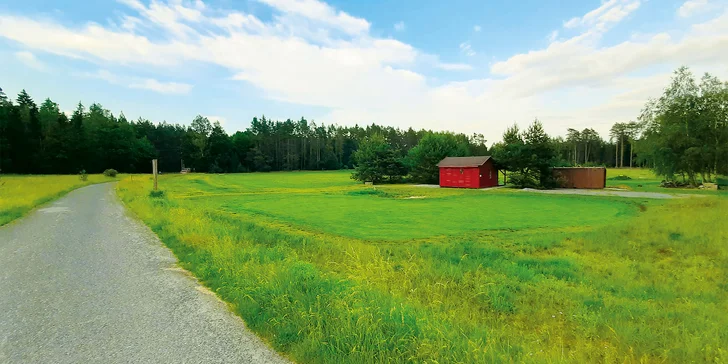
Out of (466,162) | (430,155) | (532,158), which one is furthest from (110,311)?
(430,155)

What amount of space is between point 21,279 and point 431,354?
8016 mm

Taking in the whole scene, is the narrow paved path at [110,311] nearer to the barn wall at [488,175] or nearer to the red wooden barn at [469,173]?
the red wooden barn at [469,173]

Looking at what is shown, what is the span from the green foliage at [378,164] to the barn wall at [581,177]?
21528mm

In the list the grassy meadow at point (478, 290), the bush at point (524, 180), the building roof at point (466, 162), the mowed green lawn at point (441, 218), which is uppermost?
the building roof at point (466, 162)

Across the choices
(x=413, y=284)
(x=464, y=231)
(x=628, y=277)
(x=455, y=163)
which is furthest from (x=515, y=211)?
(x=455, y=163)

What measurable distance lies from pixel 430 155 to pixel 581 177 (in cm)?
1885

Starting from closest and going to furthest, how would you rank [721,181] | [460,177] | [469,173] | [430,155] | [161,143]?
[721,181], [469,173], [460,177], [430,155], [161,143]

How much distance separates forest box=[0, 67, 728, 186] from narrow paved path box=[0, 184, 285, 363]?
3832cm

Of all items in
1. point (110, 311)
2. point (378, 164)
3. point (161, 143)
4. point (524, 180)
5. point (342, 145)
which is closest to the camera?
point (110, 311)

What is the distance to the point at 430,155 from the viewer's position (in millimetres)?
51281

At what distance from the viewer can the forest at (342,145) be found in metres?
38.5

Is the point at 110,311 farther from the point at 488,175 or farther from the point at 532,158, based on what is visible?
the point at 488,175

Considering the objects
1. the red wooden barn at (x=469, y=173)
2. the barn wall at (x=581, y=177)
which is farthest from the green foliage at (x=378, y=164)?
the barn wall at (x=581, y=177)

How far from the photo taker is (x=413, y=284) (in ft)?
Answer: 23.4
